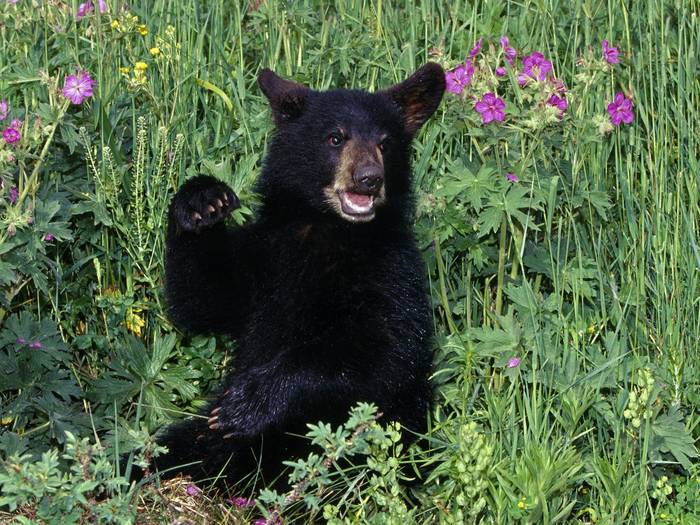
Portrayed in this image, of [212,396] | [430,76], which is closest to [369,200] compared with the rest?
[430,76]

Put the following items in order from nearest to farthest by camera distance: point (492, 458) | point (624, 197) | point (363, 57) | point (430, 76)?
point (492, 458)
point (430, 76)
point (624, 197)
point (363, 57)

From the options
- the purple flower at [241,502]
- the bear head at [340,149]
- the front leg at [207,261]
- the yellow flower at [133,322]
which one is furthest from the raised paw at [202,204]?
the purple flower at [241,502]

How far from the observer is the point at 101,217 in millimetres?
4996

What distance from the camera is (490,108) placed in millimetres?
4848

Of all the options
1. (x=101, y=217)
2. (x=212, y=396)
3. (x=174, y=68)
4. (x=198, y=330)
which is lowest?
(x=212, y=396)

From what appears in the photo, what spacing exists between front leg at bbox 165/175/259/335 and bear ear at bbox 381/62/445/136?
848mm

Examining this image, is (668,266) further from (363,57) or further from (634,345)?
(363,57)

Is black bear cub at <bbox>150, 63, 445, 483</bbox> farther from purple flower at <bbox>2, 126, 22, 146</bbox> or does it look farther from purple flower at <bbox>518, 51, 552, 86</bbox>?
purple flower at <bbox>2, 126, 22, 146</bbox>

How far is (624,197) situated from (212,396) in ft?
6.64

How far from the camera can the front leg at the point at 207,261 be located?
4.56m

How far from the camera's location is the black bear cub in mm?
4484

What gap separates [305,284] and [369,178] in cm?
48

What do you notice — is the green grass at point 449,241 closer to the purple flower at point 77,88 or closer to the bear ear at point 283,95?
the purple flower at point 77,88

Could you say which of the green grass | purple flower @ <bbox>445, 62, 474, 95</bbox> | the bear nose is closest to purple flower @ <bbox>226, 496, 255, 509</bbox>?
the green grass
